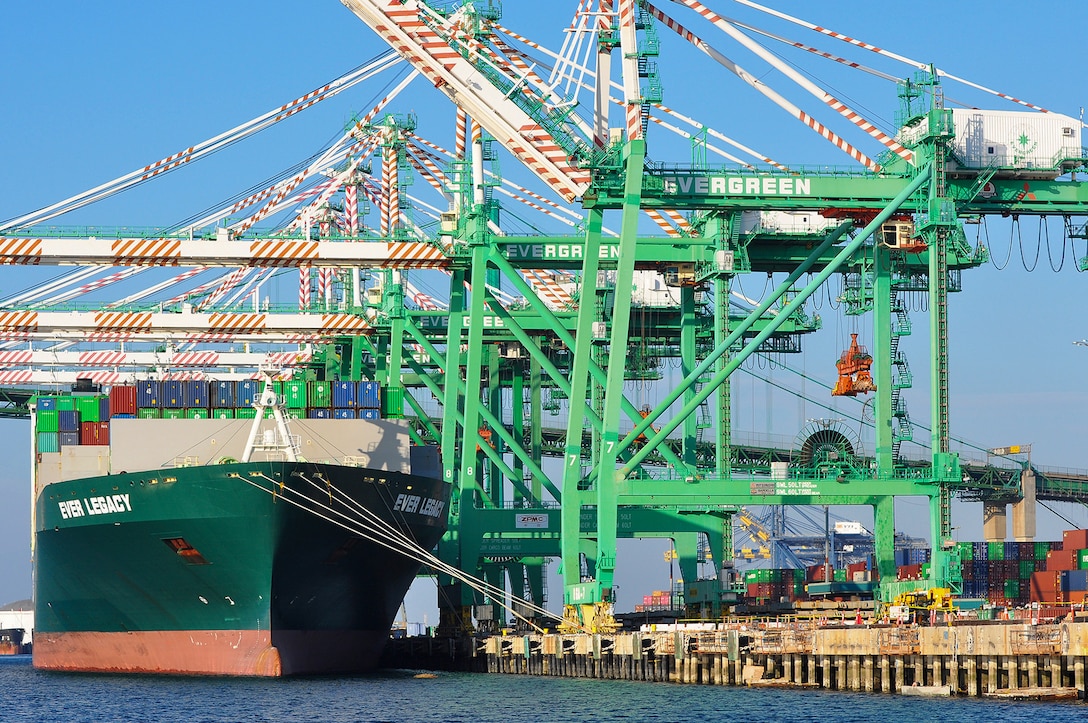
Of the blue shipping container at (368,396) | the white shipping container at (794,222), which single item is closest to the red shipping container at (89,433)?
the blue shipping container at (368,396)

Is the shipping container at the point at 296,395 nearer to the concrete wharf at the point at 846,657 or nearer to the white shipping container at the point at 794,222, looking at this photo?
the concrete wharf at the point at 846,657

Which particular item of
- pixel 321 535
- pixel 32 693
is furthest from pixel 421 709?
pixel 32 693

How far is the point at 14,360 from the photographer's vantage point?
74.9m

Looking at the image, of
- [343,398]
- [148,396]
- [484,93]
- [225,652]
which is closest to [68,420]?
[148,396]

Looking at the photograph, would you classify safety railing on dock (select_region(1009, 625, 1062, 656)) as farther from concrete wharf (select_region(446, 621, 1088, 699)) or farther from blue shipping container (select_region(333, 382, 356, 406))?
blue shipping container (select_region(333, 382, 356, 406))

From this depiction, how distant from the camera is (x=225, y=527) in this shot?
45750mm

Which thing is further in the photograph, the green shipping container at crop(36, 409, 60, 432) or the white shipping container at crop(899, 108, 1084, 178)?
the green shipping container at crop(36, 409, 60, 432)

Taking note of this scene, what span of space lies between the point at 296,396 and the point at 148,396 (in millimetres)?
4571

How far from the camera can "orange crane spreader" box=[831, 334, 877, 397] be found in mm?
47188

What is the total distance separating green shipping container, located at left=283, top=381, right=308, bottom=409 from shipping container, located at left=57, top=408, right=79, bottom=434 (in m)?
7.36

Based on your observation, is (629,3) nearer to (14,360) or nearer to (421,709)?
(421,709)

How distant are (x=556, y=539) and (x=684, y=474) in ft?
36.3

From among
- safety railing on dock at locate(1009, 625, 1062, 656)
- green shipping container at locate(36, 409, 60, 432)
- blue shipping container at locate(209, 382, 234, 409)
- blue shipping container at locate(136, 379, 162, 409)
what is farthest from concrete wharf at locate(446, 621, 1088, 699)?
green shipping container at locate(36, 409, 60, 432)

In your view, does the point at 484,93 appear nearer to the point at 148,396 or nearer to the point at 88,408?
the point at 148,396
